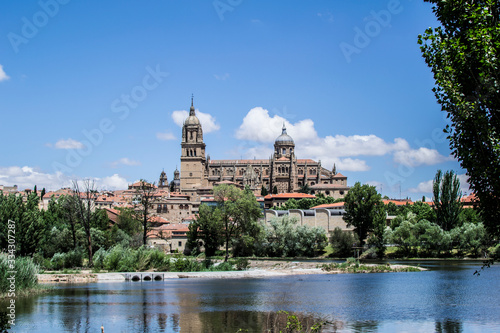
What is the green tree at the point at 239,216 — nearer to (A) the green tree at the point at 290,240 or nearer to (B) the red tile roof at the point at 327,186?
(A) the green tree at the point at 290,240

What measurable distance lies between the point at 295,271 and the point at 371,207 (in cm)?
2077

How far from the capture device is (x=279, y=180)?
421ft

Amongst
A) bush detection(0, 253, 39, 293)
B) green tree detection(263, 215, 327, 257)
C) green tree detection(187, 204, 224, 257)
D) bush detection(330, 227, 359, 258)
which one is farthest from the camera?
bush detection(330, 227, 359, 258)

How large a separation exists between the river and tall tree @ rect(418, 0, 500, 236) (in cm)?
744

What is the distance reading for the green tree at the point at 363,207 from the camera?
57719 millimetres

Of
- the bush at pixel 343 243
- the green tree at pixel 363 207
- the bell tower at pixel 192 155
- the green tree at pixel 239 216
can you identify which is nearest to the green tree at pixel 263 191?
the bell tower at pixel 192 155

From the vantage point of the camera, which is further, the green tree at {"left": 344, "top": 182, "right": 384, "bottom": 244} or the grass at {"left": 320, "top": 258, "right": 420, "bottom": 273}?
the green tree at {"left": 344, "top": 182, "right": 384, "bottom": 244}

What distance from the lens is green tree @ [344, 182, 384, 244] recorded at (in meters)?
57.7

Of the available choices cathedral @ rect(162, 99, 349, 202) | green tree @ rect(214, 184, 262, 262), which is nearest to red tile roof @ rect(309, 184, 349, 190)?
cathedral @ rect(162, 99, 349, 202)

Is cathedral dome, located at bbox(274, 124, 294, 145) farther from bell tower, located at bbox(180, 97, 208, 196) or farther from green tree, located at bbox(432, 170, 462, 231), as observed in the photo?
green tree, located at bbox(432, 170, 462, 231)

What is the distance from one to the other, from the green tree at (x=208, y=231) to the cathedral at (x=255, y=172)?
198 ft

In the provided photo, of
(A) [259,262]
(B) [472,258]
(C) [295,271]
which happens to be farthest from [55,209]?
(B) [472,258]

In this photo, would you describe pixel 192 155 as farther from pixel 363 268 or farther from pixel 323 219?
pixel 363 268

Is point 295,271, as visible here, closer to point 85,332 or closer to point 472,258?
point 472,258
